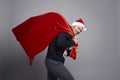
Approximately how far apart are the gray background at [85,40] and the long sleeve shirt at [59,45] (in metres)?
0.61

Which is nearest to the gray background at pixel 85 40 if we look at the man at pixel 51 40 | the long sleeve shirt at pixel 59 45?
the man at pixel 51 40

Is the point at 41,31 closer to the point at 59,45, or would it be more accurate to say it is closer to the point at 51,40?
the point at 51,40

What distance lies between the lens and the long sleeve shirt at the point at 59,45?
1.68 m

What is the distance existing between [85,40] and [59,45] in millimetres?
816

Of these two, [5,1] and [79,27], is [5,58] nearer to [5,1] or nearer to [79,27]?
[5,1]

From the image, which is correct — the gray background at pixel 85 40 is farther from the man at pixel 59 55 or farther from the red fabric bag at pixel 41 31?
the man at pixel 59 55

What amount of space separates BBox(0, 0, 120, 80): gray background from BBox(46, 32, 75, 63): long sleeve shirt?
2.00ft

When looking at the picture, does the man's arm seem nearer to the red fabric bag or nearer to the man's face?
the red fabric bag

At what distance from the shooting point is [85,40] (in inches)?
96.3

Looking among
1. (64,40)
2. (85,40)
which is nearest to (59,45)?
(64,40)

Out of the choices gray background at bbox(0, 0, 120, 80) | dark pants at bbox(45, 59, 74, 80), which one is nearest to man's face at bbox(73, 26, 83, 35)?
dark pants at bbox(45, 59, 74, 80)

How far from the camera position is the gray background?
2.28m

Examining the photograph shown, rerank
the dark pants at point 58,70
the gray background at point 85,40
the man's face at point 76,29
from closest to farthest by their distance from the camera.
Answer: the dark pants at point 58,70 → the man's face at point 76,29 → the gray background at point 85,40

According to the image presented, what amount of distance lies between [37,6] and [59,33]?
29.0 inches
